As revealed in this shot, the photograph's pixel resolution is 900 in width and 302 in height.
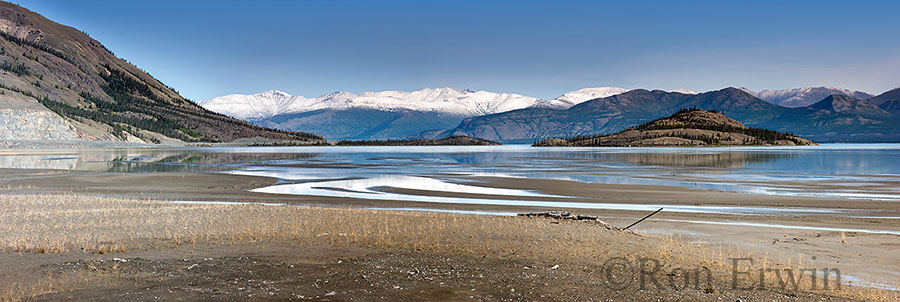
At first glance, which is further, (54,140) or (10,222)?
(54,140)

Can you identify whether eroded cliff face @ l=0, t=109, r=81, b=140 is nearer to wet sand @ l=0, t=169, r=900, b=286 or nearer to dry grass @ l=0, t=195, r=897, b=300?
wet sand @ l=0, t=169, r=900, b=286

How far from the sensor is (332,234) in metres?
23.1

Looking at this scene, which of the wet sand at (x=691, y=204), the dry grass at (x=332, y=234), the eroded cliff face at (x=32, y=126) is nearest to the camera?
the dry grass at (x=332, y=234)

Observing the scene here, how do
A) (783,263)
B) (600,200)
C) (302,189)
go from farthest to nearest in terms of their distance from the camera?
(302,189) → (600,200) → (783,263)

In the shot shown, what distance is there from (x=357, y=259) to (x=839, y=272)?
47.5 ft

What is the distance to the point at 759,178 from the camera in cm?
6006

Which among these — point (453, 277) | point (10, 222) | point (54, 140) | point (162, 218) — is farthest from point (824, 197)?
point (54, 140)

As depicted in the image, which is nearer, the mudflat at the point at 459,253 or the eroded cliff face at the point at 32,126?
the mudflat at the point at 459,253

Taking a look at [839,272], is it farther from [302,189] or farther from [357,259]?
[302,189]

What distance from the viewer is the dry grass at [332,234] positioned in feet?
62.9

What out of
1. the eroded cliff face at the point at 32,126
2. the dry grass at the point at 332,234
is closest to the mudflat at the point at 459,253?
the dry grass at the point at 332,234

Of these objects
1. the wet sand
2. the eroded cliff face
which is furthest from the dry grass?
the eroded cliff face

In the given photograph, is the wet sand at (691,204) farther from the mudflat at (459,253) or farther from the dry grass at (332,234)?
the dry grass at (332,234)

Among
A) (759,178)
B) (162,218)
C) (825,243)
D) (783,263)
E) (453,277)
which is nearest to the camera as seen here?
(453,277)
